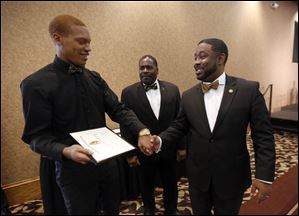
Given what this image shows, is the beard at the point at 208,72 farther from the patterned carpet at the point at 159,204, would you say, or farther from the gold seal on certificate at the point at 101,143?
the gold seal on certificate at the point at 101,143

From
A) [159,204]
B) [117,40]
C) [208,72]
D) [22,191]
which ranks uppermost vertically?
[117,40]

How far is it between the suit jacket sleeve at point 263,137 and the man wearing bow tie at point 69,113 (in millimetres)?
876

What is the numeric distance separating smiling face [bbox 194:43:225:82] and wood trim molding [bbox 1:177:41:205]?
2.26m

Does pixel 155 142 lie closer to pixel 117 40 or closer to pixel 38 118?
pixel 38 118

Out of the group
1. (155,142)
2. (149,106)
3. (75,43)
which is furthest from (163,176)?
(75,43)

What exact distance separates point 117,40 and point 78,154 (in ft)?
6.59

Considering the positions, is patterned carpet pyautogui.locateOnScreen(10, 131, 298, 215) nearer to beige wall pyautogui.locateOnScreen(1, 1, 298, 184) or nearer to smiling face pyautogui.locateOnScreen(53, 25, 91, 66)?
beige wall pyautogui.locateOnScreen(1, 1, 298, 184)

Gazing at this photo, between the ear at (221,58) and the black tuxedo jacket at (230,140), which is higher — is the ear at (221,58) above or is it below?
above

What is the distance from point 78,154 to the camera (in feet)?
3.37

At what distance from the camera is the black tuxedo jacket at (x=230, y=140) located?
1.46 m

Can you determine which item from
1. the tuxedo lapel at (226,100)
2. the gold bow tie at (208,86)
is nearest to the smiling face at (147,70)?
the gold bow tie at (208,86)

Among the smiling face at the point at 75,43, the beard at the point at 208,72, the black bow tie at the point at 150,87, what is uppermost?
the smiling face at the point at 75,43

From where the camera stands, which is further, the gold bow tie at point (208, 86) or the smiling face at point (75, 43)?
the gold bow tie at point (208, 86)

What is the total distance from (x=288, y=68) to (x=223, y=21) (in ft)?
12.9
